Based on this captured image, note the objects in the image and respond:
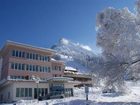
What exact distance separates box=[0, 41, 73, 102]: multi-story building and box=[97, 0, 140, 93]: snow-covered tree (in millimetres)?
18553

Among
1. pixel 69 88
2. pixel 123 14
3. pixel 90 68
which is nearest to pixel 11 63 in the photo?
pixel 69 88

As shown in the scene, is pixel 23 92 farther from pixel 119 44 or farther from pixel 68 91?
pixel 119 44

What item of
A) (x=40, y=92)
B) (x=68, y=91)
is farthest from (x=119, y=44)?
(x=68, y=91)

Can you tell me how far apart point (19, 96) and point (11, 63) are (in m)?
7.09

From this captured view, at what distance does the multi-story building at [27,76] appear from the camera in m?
41.1

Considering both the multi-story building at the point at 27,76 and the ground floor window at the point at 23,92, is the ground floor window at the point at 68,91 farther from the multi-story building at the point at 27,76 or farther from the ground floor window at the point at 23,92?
the ground floor window at the point at 23,92

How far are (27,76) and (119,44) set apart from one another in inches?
1020

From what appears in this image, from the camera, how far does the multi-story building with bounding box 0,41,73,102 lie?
41.1 m

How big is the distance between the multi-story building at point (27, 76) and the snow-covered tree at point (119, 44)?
18553 millimetres

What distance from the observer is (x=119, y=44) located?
2461 cm

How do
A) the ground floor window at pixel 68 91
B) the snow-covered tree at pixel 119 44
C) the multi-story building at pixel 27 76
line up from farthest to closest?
the ground floor window at pixel 68 91 < the multi-story building at pixel 27 76 < the snow-covered tree at pixel 119 44

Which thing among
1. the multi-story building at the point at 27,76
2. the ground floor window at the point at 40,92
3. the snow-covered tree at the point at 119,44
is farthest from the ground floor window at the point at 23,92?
the snow-covered tree at the point at 119,44

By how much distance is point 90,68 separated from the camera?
26.0 metres

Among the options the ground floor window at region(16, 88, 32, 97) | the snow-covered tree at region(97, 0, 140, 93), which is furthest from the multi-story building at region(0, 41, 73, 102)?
the snow-covered tree at region(97, 0, 140, 93)
